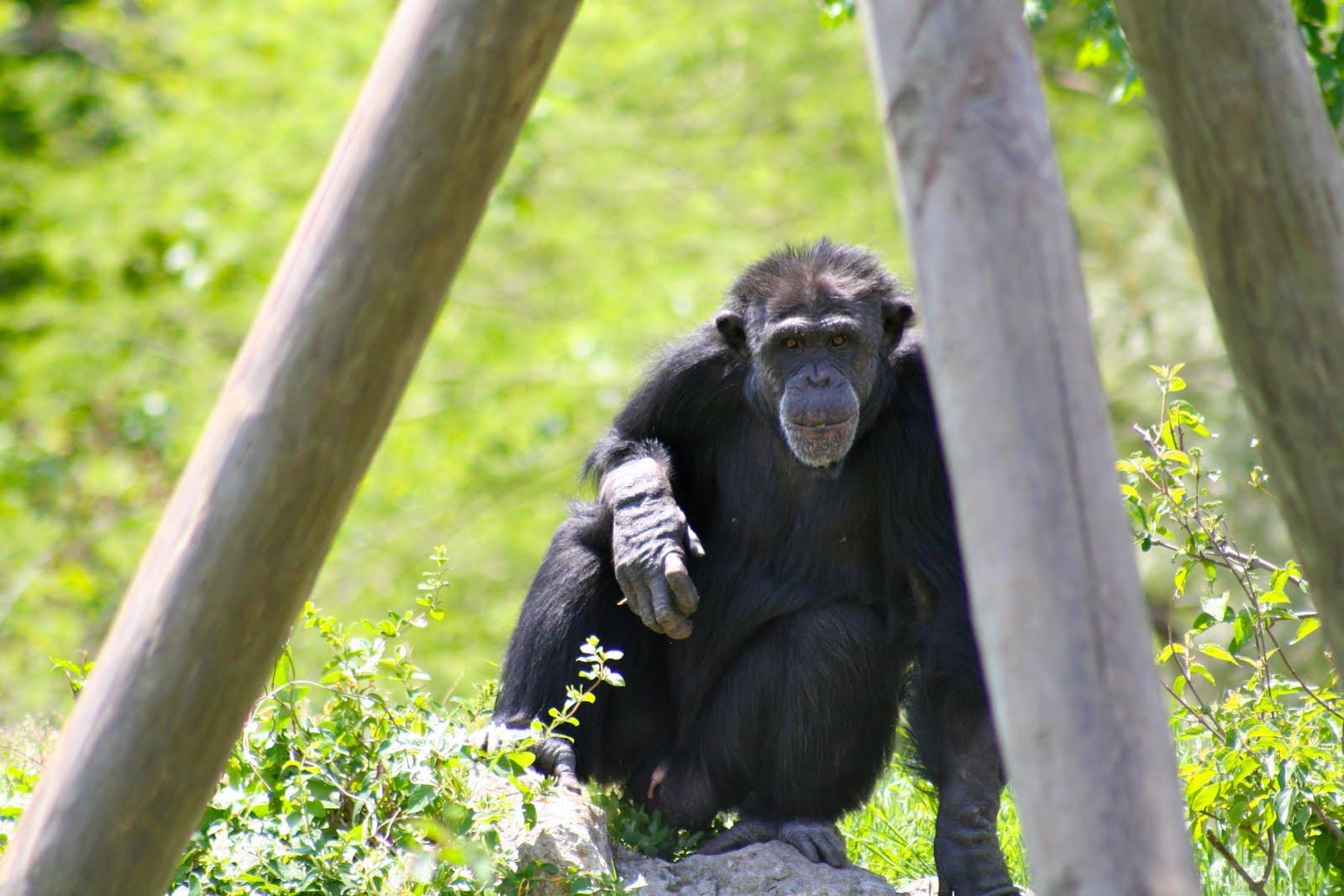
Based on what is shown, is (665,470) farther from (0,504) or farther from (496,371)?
(0,504)

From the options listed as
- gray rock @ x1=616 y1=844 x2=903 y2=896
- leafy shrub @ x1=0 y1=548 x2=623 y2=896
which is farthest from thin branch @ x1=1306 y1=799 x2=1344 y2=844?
leafy shrub @ x1=0 y1=548 x2=623 y2=896

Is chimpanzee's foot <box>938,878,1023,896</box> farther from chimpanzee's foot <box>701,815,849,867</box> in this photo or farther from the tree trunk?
the tree trunk

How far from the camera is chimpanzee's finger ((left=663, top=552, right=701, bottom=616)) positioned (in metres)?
4.33

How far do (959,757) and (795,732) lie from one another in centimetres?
53

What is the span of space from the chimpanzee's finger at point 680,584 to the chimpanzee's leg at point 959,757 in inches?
28.8

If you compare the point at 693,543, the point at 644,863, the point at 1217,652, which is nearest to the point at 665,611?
the point at 693,543

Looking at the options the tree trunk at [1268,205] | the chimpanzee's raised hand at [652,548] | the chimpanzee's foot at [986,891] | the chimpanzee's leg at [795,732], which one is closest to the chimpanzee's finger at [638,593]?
the chimpanzee's raised hand at [652,548]

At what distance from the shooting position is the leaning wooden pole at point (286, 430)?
2564 mm

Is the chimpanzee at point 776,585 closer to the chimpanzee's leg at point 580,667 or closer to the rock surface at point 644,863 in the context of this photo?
the chimpanzee's leg at point 580,667

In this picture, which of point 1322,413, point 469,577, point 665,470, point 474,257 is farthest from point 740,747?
point 474,257

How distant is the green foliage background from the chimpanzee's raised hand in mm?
6419

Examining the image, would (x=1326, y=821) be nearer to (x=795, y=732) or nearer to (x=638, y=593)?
(x=795, y=732)

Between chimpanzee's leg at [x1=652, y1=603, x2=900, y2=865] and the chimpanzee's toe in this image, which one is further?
chimpanzee's leg at [x1=652, y1=603, x2=900, y2=865]

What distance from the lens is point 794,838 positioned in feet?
14.6
